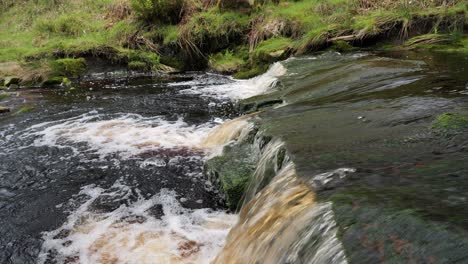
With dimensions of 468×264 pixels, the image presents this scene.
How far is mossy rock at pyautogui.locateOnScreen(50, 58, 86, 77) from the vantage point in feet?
46.2

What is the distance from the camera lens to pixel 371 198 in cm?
234

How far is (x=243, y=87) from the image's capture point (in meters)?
10.6

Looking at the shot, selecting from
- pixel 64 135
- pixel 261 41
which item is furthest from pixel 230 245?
pixel 261 41

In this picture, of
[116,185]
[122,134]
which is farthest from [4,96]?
[116,185]

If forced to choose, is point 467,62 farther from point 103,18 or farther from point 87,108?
point 103,18

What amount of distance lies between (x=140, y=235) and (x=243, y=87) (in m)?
7.28

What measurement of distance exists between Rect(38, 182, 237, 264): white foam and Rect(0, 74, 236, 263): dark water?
0.06 metres

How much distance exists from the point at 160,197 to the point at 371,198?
110 inches

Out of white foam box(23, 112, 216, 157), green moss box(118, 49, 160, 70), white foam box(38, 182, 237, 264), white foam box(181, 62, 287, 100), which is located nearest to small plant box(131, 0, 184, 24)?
green moss box(118, 49, 160, 70)

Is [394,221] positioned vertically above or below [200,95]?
above

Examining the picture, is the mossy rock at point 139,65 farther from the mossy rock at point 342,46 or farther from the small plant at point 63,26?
the mossy rock at point 342,46

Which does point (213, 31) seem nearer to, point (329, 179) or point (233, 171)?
point (233, 171)

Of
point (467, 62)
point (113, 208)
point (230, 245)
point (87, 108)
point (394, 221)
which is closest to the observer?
point (394, 221)

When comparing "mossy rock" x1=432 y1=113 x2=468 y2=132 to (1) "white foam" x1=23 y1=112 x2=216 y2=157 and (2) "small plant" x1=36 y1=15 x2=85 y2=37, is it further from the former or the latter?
(2) "small plant" x1=36 y1=15 x2=85 y2=37
